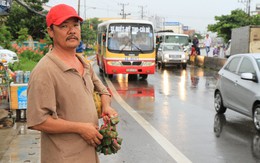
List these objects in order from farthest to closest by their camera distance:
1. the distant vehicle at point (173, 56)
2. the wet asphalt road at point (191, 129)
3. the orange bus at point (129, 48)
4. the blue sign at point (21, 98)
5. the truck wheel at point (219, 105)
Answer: the distant vehicle at point (173, 56), the orange bus at point (129, 48), the truck wheel at point (219, 105), the blue sign at point (21, 98), the wet asphalt road at point (191, 129)

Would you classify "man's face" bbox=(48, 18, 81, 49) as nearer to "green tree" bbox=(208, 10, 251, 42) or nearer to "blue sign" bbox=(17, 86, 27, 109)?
"blue sign" bbox=(17, 86, 27, 109)

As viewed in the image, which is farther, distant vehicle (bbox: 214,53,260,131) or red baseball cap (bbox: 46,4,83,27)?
distant vehicle (bbox: 214,53,260,131)

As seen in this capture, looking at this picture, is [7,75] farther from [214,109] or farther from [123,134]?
[214,109]

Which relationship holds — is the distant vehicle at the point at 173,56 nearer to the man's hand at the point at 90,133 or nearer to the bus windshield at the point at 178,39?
the bus windshield at the point at 178,39

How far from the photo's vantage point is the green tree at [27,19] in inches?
1432

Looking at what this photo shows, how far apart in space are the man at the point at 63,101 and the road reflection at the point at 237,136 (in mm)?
4267

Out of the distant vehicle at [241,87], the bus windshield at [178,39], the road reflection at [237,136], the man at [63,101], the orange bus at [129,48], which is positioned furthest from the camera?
the bus windshield at [178,39]

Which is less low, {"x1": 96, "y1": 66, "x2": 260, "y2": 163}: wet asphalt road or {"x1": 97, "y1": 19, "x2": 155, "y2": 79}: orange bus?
{"x1": 97, "y1": 19, "x2": 155, "y2": 79}: orange bus

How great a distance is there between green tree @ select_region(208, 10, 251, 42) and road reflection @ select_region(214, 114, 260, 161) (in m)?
39.9

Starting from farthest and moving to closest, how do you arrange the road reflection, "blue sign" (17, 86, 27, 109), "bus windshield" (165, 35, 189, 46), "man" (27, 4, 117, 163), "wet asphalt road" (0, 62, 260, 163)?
1. "bus windshield" (165, 35, 189, 46)
2. "blue sign" (17, 86, 27, 109)
3. the road reflection
4. "wet asphalt road" (0, 62, 260, 163)
5. "man" (27, 4, 117, 163)

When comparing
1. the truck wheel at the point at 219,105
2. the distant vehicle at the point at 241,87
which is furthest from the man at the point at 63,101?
the truck wheel at the point at 219,105

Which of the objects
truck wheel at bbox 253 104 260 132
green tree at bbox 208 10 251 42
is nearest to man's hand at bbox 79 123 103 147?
truck wheel at bbox 253 104 260 132

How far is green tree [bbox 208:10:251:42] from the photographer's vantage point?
46.9 m

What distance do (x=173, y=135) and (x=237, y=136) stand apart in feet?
4.01
